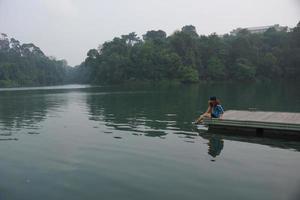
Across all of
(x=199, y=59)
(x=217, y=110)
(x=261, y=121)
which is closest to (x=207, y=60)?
(x=199, y=59)

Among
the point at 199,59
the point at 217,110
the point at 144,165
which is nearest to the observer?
the point at 144,165

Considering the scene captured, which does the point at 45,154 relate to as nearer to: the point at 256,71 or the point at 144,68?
the point at 144,68

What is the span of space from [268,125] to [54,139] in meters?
9.86

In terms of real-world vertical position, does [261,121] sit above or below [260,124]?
above

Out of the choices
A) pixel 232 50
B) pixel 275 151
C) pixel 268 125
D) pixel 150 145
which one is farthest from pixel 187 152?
pixel 232 50

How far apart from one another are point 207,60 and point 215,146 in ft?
301

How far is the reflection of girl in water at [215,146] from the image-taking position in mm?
11828

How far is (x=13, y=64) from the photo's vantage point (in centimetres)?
12356

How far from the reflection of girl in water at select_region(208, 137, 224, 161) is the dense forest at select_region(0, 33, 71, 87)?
111664 millimetres

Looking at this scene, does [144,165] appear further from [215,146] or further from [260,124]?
[260,124]

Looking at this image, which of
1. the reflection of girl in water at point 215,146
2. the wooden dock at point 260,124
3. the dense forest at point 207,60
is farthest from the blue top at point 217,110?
the dense forest at point 207,60

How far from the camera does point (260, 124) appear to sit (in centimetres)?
1466

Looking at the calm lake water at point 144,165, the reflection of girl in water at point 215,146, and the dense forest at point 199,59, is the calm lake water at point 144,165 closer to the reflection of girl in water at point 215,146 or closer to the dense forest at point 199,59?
the reflection of girl in water at point 215,146

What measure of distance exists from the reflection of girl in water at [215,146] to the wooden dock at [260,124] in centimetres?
155
